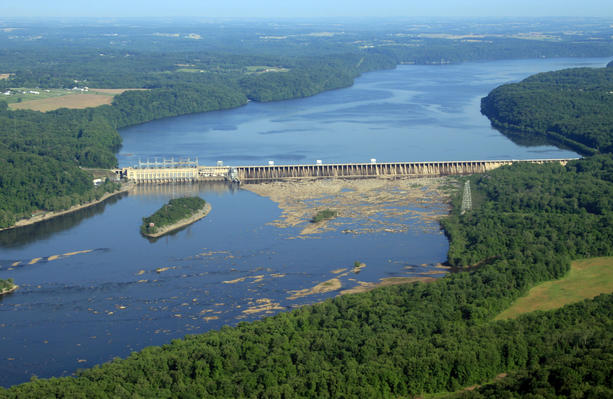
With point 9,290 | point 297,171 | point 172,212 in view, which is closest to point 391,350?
point 9,290

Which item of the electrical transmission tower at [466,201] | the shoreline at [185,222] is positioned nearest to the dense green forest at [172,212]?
the shoreline at [185,222]

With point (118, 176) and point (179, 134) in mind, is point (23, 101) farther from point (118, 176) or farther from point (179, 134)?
point (118, 176)

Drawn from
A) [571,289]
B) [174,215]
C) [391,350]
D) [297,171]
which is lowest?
[297,171]

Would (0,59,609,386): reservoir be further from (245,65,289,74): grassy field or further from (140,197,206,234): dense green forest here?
Result: (245,65,289,74): grassy field

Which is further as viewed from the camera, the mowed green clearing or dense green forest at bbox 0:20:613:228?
dense green forest at bbox 0:20:613:228

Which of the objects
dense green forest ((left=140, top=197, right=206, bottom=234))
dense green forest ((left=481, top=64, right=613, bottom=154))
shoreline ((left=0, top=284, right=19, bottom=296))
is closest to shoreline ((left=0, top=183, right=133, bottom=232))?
dense green forest ((left=140, top=197, right=206, bottom=234))

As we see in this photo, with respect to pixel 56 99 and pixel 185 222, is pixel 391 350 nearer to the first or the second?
pixel 185 222
